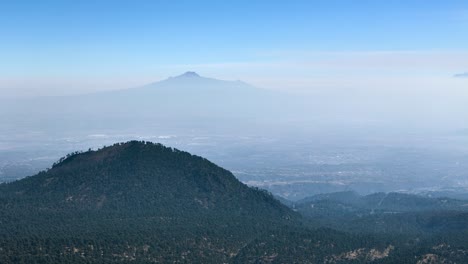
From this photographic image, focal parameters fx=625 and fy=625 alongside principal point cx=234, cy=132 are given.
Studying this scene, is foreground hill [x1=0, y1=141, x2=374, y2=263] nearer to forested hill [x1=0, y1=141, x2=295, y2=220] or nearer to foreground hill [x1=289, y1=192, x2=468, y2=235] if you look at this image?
forested hill [x1=0, y1=141, x2=295, y2=220]

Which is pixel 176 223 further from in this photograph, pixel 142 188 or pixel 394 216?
pixel 394 216

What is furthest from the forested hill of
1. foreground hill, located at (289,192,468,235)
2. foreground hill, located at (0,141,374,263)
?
foreground hill, located at (289,192,468,235)

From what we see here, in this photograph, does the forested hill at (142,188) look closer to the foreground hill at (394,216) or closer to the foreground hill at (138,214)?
the foreground hill at (138,214)

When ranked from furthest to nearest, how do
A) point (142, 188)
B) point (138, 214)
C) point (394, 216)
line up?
point (394, 216)
point (142, 188)
point (138, 214)

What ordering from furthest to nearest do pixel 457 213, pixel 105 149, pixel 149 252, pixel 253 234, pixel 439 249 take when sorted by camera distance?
1. pixel 105 149
2. pixel 457 213
3. pixel 253 234
4. pixel 439 249
5. pixel 149 252

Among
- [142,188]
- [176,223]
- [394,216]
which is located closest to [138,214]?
[176,223]

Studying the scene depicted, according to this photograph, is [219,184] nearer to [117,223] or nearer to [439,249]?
[117,223]

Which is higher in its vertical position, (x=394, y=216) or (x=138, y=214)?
(x=138, y=214)

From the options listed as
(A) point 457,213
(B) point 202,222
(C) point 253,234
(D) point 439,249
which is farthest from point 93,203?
Answer: (A) point 457,213

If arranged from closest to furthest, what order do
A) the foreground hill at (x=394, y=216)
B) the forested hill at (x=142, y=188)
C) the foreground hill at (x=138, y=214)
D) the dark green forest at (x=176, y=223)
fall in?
the foreground hill at (x=138, y=214), the dark green forest at (x=176, y=223), the forested hill at (x=142, y=188), the foreground hill at (x=394, y=216)

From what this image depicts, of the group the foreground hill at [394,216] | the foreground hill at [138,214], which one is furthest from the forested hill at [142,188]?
the foreground hill at [394,216]

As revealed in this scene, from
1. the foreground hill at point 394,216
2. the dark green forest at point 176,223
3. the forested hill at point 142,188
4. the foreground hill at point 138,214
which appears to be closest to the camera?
the foreground hill at point 138,214
